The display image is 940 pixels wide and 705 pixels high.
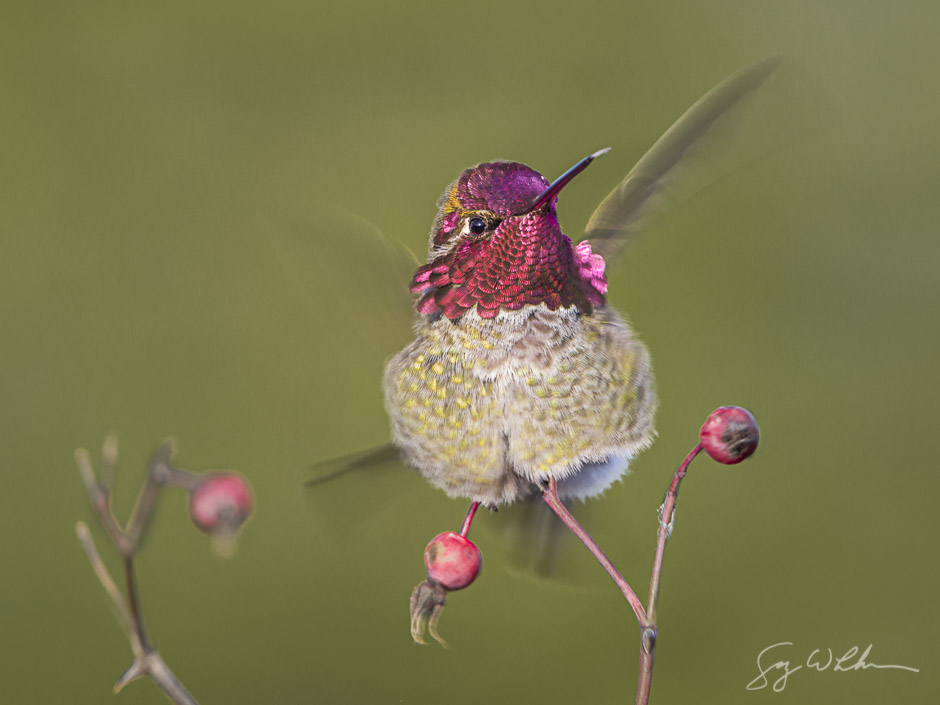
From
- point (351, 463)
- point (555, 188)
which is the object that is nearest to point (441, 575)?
point (351, 463)

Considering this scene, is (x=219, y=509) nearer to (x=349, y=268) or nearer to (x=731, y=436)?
(x=349, y=268)

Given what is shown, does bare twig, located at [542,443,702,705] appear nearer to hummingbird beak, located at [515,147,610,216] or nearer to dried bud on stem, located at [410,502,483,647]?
dried bud on stem, located at [410,502,483,647]

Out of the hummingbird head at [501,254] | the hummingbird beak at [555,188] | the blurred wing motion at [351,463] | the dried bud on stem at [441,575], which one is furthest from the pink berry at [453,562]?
the hummingbird beak at [555,188]

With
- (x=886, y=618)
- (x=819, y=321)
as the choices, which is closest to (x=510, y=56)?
(x=819, y=321)

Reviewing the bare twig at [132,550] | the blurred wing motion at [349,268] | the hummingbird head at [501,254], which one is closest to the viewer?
the bare twig at [132,550]

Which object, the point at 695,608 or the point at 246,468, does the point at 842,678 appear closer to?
the point at 695,608

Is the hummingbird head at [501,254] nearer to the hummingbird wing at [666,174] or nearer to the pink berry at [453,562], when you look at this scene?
the hummingbird wing at [666,174]

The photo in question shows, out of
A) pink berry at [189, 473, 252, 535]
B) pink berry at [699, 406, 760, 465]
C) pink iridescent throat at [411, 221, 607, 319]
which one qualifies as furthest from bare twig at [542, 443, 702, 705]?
pink berry at [189, 473, 252, 535]
